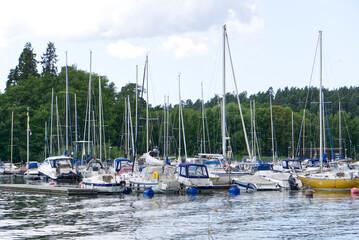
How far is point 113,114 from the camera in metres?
119

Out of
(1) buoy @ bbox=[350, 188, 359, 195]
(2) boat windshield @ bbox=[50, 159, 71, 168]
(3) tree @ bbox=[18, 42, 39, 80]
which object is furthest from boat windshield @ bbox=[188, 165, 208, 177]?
(3) tree @ bbox=[18, 42, 39, 80]

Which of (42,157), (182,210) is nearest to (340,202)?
(182,210)

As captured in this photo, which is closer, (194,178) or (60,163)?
(194,178)

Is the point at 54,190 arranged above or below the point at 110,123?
below

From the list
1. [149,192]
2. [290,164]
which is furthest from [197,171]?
[290,164]

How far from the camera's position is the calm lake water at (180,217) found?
25.0 m

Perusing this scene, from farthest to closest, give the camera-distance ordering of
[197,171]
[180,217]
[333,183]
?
[333,183] < [197,171] < [180,217]

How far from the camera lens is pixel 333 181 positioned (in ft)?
154

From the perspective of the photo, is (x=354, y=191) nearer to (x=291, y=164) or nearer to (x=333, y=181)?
(x=333, y=181)

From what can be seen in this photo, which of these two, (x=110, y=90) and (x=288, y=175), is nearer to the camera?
(x=288, y=175)

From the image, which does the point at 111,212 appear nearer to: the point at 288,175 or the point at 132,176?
the point at 132,176

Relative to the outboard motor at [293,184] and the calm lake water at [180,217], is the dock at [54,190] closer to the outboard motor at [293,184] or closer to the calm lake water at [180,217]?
the calm lake water at [180,217]

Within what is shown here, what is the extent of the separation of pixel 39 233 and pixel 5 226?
3172 mm

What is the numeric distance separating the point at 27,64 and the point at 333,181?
10078cm
